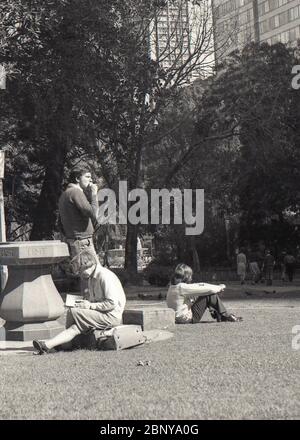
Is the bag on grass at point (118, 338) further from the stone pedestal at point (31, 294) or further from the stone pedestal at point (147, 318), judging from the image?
the stone pedestal at point (147, 318)

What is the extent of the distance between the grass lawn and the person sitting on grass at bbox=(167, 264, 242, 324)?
3.46 feet

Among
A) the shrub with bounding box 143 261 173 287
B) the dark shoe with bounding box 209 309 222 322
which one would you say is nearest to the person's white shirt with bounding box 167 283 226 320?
Answer: the dark shoe with bounding box 209 309 222 322

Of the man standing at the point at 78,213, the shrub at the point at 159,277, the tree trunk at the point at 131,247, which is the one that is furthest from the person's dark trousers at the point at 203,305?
the tree trunk at the point at 131,247

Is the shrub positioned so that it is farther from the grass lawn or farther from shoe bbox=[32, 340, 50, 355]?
shoe bbox=[32, 340, 50, 355]

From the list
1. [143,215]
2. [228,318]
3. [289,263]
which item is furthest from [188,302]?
[143,215]

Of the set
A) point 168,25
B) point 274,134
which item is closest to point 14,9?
point 168,25

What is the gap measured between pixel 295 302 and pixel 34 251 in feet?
25.4

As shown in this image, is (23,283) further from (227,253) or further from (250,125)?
(227,253)

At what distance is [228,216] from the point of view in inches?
1778

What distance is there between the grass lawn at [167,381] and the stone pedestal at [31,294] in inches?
46.5

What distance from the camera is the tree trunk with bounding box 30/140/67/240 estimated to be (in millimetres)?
22672

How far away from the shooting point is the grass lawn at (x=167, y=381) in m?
5.24

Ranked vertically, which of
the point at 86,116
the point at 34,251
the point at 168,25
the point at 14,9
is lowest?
the point at 34,251

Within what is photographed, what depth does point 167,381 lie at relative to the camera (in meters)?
6.29
